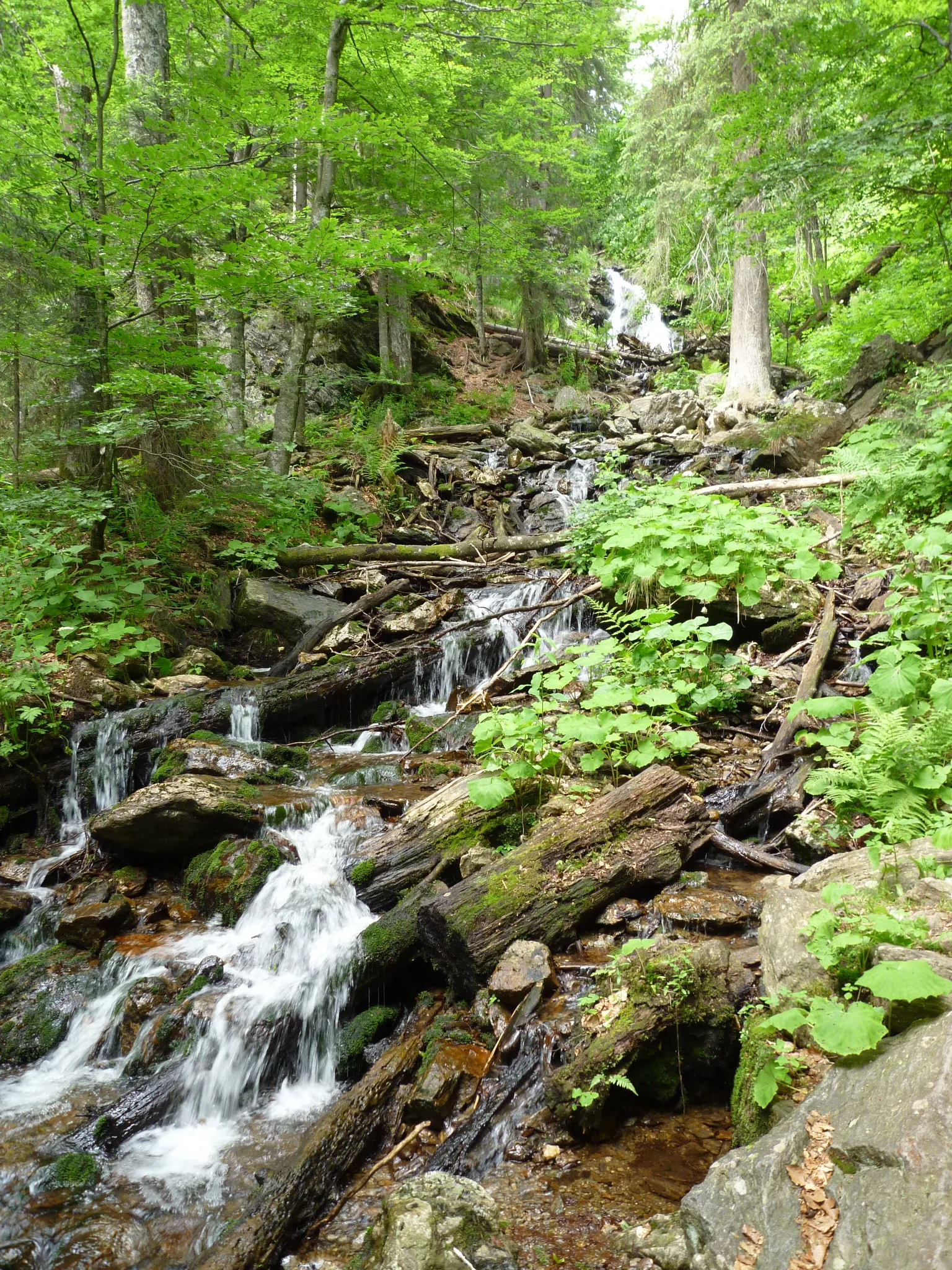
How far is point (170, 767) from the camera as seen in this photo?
237 inches

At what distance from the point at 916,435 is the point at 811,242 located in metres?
10.7

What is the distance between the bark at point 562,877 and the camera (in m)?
3.51

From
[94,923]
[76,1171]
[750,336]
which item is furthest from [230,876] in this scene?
[750,336]

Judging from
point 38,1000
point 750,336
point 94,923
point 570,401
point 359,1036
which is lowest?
point 38,1000

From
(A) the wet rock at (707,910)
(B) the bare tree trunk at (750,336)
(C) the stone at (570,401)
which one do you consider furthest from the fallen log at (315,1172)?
(C) the stone at (570,401)

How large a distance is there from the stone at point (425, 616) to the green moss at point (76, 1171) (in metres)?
5.59

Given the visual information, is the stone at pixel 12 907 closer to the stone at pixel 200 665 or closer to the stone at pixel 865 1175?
the stone at pixel 200 665

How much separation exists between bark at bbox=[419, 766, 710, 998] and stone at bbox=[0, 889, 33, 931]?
3.37 m

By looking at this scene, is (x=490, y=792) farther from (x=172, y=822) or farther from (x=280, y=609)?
(x=280, y=609)

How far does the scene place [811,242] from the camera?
14.7 meters

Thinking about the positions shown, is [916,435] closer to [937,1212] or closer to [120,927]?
[937,1212]

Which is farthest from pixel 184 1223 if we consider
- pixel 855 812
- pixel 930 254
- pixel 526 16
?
pixel 526 16

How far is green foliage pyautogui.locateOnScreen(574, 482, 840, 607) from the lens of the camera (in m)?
5.40

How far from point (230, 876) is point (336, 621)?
3.83m
